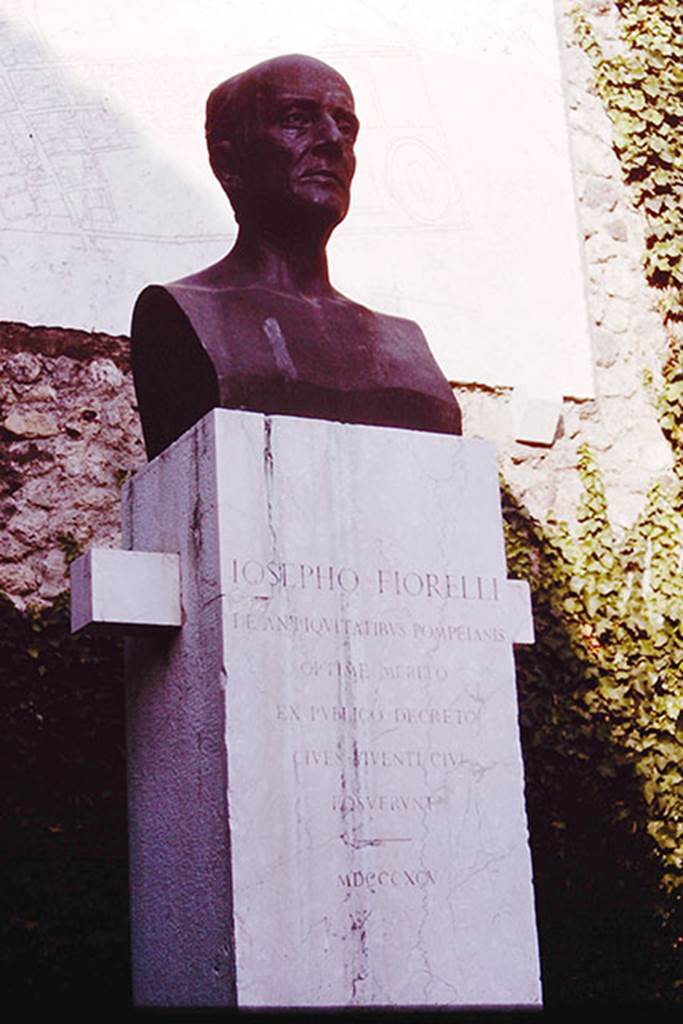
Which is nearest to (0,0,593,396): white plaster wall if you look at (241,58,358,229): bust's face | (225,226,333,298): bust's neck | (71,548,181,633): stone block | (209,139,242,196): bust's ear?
(209,139,242,196): bust's ear

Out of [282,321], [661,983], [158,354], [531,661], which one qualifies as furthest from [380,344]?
[661,983]

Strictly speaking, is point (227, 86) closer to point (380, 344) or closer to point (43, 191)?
point (380, 344)

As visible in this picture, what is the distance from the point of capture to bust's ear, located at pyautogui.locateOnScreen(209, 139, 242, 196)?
4656 mm

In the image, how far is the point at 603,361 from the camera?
7.49m

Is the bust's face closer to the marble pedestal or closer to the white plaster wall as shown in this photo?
the marble pedestal

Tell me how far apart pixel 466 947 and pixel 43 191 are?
12.7ft

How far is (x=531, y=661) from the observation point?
21.9ft

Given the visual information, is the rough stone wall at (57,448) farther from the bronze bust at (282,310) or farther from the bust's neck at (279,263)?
the bust's neck at (279,263)

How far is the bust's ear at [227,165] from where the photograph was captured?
4656 millimetres

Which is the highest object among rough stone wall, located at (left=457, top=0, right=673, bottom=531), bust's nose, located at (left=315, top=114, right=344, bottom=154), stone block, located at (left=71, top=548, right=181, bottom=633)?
rough stone wall, located at (left=457, top=0, right=673, bottom=531)

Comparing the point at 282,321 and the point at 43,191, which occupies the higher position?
the point at 43,191

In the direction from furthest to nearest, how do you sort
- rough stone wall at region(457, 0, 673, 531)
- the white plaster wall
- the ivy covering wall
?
rough stone wall at region(457, 0, 673, 531), the white plaster wall, the ivy covering wall

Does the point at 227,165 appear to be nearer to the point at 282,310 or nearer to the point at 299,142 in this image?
the point at 299,142

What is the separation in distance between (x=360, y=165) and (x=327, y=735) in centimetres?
408
